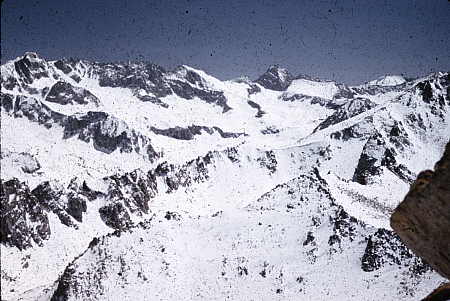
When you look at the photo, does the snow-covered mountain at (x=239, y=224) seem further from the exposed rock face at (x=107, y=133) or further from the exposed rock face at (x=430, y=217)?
the exposed rock face at (x=107, y=133)

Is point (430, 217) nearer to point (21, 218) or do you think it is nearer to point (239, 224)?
point (239, 224)

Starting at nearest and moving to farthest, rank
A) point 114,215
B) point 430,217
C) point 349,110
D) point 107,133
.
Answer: point 430,217 < point 114,215 < point 349,110 < point 107,133

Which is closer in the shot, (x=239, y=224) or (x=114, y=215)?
(x=239, y=224)

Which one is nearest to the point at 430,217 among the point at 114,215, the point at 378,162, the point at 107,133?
the point at 378,162

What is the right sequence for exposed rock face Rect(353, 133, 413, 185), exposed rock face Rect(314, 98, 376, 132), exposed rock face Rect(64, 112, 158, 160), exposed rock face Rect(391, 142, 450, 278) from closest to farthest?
exposed rock face Rect(391, 142, 450, 278)
exposed rock face Rect(353, 133, 413, 185)
exposed rock face Rect(314, 98, 376, 132)
exposed rock face Rect(64, 112, 158, 160)

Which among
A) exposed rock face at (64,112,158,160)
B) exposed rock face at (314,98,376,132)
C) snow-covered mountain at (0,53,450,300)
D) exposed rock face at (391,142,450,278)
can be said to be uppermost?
exposed rock face at (64,112,158,160)

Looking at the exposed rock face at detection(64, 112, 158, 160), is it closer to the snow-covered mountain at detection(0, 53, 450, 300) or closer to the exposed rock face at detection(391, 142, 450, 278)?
the snow-covered mountain at detection(0, 53, 450, 300)

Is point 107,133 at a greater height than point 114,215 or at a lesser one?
greater

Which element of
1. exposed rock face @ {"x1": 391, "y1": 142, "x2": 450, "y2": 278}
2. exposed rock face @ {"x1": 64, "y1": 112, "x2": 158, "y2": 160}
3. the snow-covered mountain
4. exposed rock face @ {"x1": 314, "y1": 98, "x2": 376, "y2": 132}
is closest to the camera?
exposed rock face @ {"x1": 391, "y1": 142, "x2": 450, "y2": 278}

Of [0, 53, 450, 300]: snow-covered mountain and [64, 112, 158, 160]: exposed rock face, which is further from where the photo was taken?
[64, 112, 158, 160]: exposed rock face

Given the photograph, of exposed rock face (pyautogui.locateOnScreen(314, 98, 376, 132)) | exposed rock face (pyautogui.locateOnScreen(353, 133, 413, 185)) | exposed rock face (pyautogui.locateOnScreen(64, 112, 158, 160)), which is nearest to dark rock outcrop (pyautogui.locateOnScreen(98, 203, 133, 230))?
exposed rock face (pyautogui.locateOnScreen(353, 133, 413, 185))
